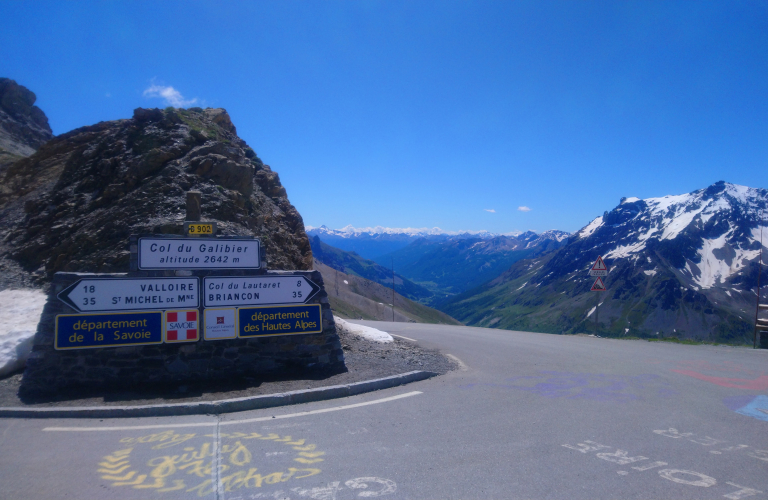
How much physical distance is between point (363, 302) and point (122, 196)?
97.5 m

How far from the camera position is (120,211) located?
17438mm

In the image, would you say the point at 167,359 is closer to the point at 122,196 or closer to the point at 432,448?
the point at 432,448

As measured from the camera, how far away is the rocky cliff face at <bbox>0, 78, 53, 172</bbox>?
1523 inches

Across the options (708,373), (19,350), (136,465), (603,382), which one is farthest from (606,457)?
(19,350)

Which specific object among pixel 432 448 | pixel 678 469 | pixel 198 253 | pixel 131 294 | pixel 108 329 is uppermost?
pixel 198 253

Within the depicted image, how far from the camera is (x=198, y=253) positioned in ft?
28.7

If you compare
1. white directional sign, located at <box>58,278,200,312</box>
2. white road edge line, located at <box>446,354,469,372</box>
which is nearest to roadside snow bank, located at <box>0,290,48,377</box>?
white directional sign, located at <box>58,278,200,312</box>

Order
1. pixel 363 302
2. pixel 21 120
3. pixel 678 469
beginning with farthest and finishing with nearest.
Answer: pixel 363 302 < pixel 21 120 < pixel 678 469

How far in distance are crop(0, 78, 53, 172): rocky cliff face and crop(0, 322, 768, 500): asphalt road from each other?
41.4 meters

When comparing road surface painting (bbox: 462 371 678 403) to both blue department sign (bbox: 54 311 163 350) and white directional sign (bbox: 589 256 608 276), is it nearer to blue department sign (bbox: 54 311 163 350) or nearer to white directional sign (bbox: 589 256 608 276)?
blue department sign (bbox: 54 311 163 350)

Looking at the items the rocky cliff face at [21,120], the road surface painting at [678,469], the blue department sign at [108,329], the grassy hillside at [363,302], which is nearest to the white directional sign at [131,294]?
the blue department sign at [108,329]

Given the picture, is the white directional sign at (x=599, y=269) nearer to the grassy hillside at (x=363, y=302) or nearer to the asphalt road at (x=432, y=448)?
the asphalt road at (x=432, y=448)

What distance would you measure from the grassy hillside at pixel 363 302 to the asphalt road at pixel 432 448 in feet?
211

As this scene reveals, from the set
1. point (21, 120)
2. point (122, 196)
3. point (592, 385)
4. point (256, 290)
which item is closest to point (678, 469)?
→ point (592, 385)
